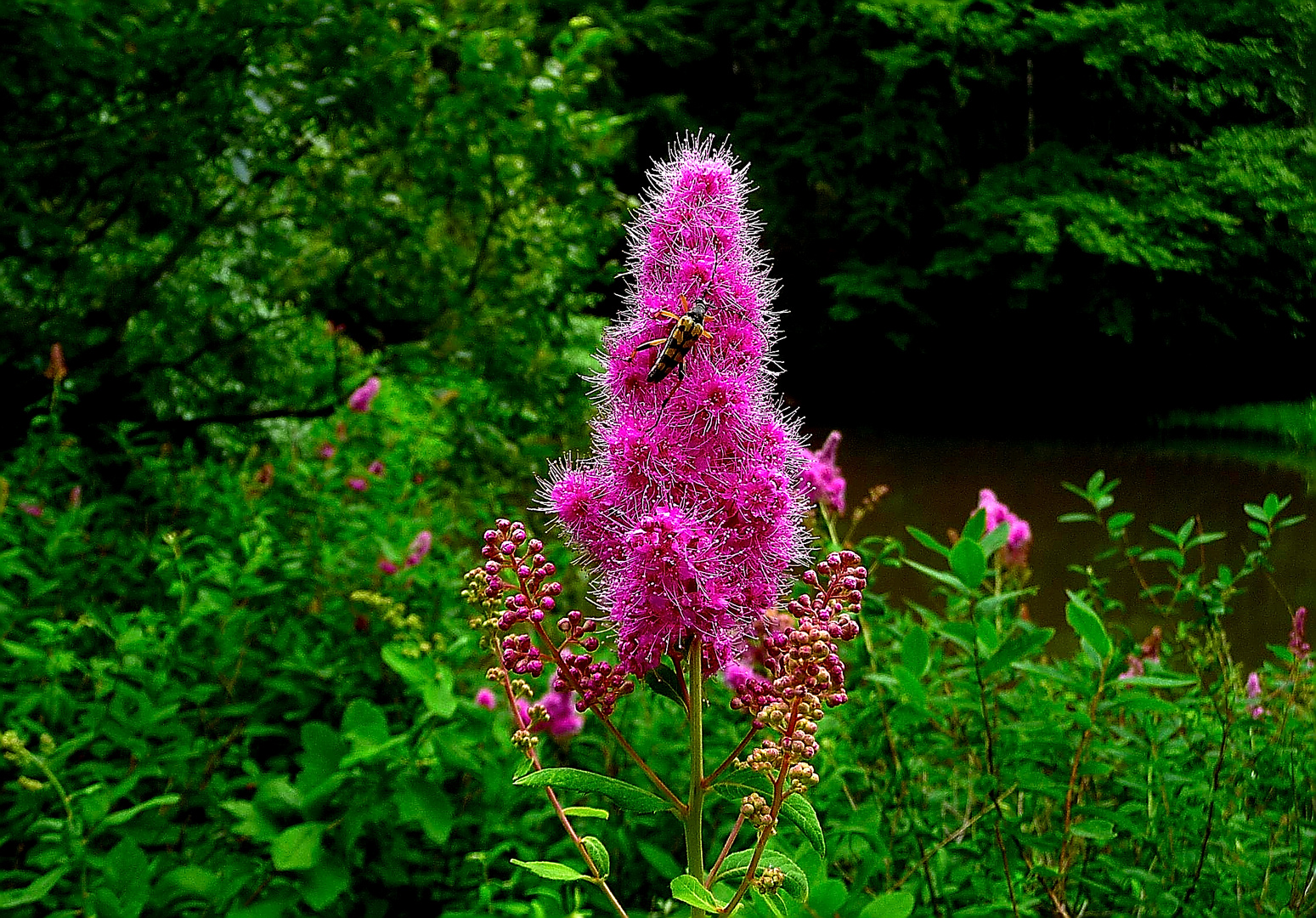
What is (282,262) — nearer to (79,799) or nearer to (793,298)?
(79,799)

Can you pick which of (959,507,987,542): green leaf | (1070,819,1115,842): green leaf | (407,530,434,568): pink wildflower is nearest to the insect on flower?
(959,507,987,542): green leaf

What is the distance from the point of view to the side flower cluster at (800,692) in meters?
0.61

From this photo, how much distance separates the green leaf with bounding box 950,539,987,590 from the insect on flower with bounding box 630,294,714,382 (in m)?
0.65

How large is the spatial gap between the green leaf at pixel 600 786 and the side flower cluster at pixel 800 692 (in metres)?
0.07

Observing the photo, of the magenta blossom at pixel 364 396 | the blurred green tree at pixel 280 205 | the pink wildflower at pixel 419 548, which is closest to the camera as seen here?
the pink wildflower at pixel 419 548

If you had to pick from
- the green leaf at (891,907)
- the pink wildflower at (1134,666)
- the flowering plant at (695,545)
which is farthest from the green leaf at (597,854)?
the pink wildflower at (1134,666)

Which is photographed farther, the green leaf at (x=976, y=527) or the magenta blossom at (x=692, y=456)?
the green leaf at (x=976, y=527)

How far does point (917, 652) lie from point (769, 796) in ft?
1.92

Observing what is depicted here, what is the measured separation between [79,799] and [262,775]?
1.12 feet

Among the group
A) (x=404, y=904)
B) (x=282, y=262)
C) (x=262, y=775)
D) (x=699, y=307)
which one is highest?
(x=699, y=307)

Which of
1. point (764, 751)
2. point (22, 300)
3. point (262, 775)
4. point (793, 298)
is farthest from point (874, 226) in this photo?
point (764, 751)

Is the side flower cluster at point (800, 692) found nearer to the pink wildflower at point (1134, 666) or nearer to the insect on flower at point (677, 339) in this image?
the insect on flower at point (677, 339)

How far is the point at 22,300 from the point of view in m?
2.61

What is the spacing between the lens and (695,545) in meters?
0.64
